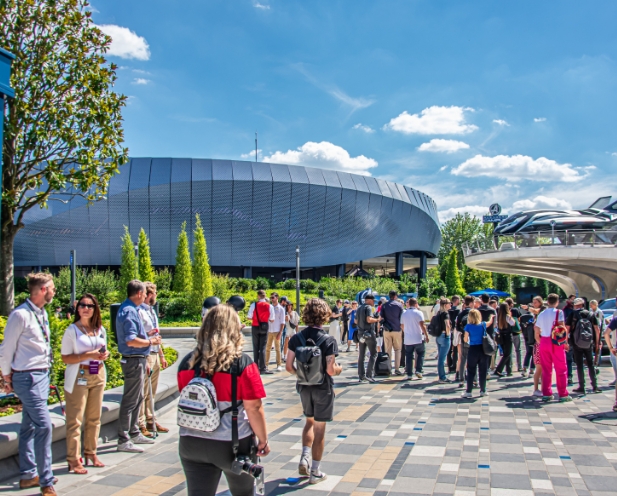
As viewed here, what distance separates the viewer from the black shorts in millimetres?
4500

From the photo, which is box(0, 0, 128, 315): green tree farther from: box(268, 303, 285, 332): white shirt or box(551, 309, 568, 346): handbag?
box(551, 309, 568, 346): handbag

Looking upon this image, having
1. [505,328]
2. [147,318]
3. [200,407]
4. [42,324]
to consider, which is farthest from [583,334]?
[42,324]

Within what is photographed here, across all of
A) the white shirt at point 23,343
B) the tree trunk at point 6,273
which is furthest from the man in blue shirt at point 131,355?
the tree trunk at point 6,273

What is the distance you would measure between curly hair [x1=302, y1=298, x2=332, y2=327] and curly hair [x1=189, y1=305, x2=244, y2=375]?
178cm

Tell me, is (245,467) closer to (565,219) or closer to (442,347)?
(442,347)

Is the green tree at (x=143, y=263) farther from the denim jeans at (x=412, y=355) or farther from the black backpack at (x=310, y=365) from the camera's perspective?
the black backpack at (x=310, y=365)

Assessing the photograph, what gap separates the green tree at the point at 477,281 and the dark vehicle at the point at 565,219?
20.3 meters

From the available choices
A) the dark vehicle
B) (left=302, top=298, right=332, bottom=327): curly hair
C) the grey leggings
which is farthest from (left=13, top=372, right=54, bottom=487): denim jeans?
the dark vehicle

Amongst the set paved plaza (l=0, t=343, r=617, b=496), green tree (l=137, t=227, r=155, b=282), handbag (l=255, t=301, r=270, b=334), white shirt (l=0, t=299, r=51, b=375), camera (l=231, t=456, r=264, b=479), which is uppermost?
green tree (l=137, t=227, r=155, b=282)

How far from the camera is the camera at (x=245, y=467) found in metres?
2.71

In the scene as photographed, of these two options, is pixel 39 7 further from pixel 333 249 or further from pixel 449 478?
pixel 333 249

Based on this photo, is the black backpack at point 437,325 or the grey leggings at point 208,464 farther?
the black backpack at point 437,325

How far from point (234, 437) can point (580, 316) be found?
7.81 metres

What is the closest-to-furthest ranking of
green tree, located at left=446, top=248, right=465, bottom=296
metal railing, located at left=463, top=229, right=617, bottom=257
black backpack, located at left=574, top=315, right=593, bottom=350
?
black backpack, located at left=574, top=315, right=593, bottom=350
metal railing, located at left=463, top=229, right=617, bottom=257
green tree, located at left=446, top=248, right=465, bottom=296
